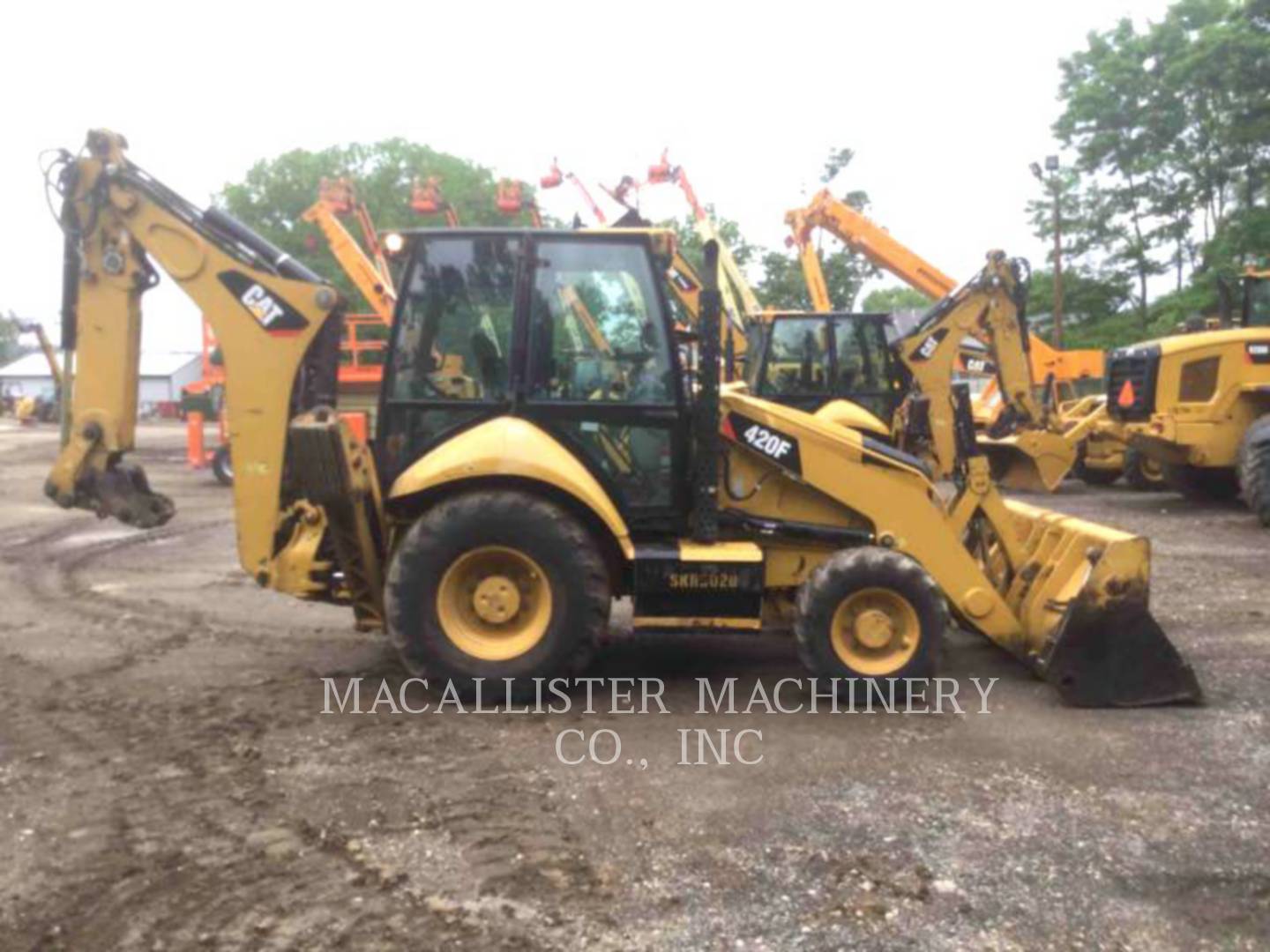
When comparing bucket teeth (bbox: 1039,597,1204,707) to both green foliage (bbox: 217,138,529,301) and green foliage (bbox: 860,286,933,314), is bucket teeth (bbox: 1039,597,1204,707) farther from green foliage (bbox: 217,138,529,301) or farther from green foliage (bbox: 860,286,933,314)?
green foliage (bbox: 860,286,933,314)

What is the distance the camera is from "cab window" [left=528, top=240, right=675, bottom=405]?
219 inches

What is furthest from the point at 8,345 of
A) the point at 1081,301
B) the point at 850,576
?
the point at 850,576

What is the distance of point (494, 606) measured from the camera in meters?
5.44

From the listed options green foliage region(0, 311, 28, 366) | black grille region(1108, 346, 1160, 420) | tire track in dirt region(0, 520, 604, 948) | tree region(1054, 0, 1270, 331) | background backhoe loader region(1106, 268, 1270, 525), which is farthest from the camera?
green foliage region(0, 311, 28, 366)

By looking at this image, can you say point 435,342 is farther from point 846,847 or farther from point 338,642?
point 846,847

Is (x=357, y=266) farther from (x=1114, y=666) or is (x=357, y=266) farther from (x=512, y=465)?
(x=1114, y=666)

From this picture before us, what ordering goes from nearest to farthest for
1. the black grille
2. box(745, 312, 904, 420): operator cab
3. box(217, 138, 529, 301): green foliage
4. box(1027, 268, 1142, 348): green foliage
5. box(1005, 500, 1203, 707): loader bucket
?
box(1005, 500, 1203, 707): loader bucket, box(745, 312, 904, 420): operator cab, the black grille, box(1027, 268, 1142, 348): green foliage, box(217, 138, 529, 301): green foliage

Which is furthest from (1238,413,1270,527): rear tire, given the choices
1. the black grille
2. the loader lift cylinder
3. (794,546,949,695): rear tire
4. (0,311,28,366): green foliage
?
(0,311,28,366): green foliage

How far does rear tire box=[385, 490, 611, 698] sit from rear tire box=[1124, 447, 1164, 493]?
39.2 feet

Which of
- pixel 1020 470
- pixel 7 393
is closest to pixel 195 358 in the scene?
pixel 7 393

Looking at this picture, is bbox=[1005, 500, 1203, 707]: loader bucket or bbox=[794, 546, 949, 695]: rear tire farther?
bbox=[794, 546, 949, 695]: rear tire

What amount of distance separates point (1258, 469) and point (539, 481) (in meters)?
9.00

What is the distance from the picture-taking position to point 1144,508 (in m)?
13.4

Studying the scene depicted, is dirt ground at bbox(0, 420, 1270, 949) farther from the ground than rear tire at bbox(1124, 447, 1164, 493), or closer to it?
closer to it
